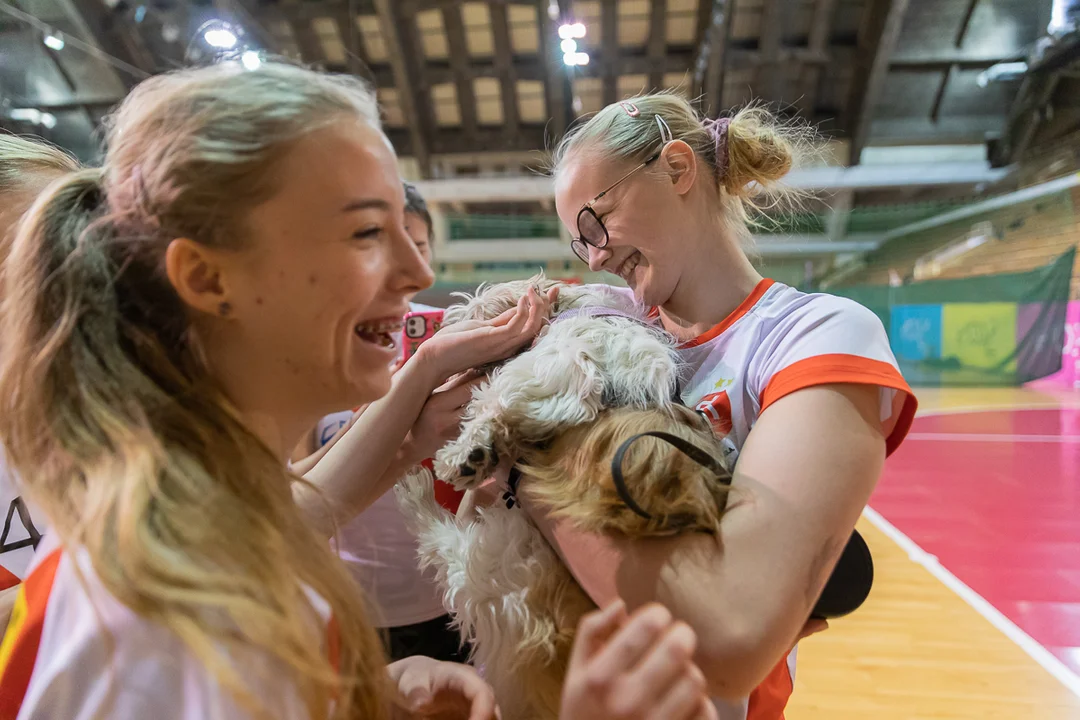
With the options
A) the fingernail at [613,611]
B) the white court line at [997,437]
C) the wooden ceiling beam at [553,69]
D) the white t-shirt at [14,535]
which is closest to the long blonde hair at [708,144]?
the fingernail at [613,611]

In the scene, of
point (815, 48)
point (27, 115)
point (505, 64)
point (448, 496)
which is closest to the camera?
point (448, 496)

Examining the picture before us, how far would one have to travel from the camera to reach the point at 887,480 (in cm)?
492

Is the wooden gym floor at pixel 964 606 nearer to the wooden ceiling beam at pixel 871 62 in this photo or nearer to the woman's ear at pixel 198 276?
the woman's ear at pixel 198 276

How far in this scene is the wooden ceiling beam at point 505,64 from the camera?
29.5 ft

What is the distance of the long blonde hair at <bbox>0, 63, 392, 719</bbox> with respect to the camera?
57 centimetres

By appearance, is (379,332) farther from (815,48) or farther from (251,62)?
(815,48)

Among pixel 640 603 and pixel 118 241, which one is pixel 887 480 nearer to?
pixel 640 603

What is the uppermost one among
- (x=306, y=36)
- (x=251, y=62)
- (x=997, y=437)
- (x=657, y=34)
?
(x=306, y=36)

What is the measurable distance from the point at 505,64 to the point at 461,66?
0.73 m

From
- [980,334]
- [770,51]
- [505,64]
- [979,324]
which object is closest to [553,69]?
[505,64]

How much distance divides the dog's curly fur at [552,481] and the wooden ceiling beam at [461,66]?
953cm

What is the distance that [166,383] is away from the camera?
68 centimetres

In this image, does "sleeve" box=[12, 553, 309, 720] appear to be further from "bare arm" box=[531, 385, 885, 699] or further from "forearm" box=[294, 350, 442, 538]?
"forearm" box=[294, 350, 442, 538]

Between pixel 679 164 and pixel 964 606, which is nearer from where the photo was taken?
pixel 679 164
